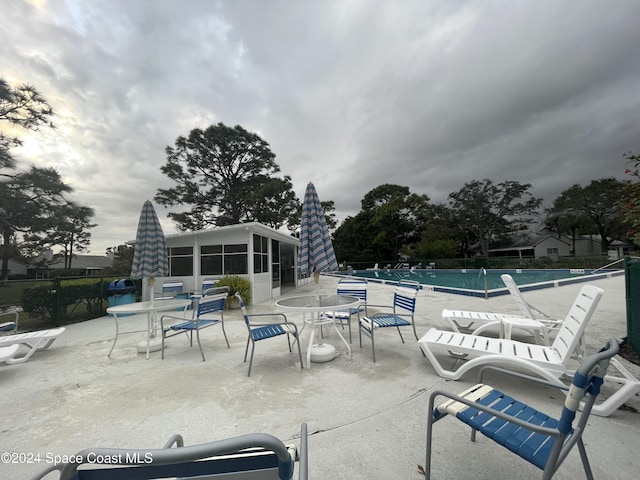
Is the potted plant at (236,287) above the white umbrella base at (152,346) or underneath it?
above

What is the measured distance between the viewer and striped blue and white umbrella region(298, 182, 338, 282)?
379 centimetres

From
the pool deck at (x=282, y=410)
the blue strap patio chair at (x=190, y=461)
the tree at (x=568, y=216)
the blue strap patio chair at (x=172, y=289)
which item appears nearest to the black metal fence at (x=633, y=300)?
the pool deck at (x=282, y=410)

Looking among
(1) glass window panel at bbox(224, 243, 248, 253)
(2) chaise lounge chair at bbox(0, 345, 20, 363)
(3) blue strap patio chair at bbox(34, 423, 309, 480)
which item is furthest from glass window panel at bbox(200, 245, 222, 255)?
(3) blue strap patio chair at bbox(34, 423, 309, 480)

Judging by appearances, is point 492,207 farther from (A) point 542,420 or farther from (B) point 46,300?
(B) point 46,300

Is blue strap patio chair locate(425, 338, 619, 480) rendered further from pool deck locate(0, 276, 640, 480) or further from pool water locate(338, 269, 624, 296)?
pool water locate(338, 269, 624, 296)

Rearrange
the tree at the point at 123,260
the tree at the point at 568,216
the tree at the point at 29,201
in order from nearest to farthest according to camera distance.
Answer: the tree at the point at 29,201, the tree at the point at 123,260, the tree at the point at 568,216

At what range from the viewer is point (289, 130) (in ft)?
41.4

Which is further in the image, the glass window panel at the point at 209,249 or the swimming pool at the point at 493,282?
the glass window panel at the point at 209,249

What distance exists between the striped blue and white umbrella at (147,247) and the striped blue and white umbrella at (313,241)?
2.89 m

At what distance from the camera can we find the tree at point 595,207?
27141 mm

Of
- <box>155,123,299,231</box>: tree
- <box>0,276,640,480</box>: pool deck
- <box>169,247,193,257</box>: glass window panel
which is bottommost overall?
<box>0,276,640,480</box>: pool deck

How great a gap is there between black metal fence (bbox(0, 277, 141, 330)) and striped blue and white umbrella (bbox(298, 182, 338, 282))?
6499 millimetres

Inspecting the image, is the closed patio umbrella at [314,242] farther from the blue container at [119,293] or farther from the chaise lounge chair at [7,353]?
the blue container at [119,293]

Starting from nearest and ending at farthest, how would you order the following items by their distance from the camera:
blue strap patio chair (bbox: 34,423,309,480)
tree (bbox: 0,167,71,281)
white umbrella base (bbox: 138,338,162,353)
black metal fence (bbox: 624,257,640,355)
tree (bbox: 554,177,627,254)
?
blue strap patio chair (bbox: 34,423,309,480) → black metal fence (bbox: 624,257,640,355) → white umbrella base (bbox: 138,338,162,353) → tree (bbox: 0,167,71,281) → tree (bbox: 554,177,627,254)
